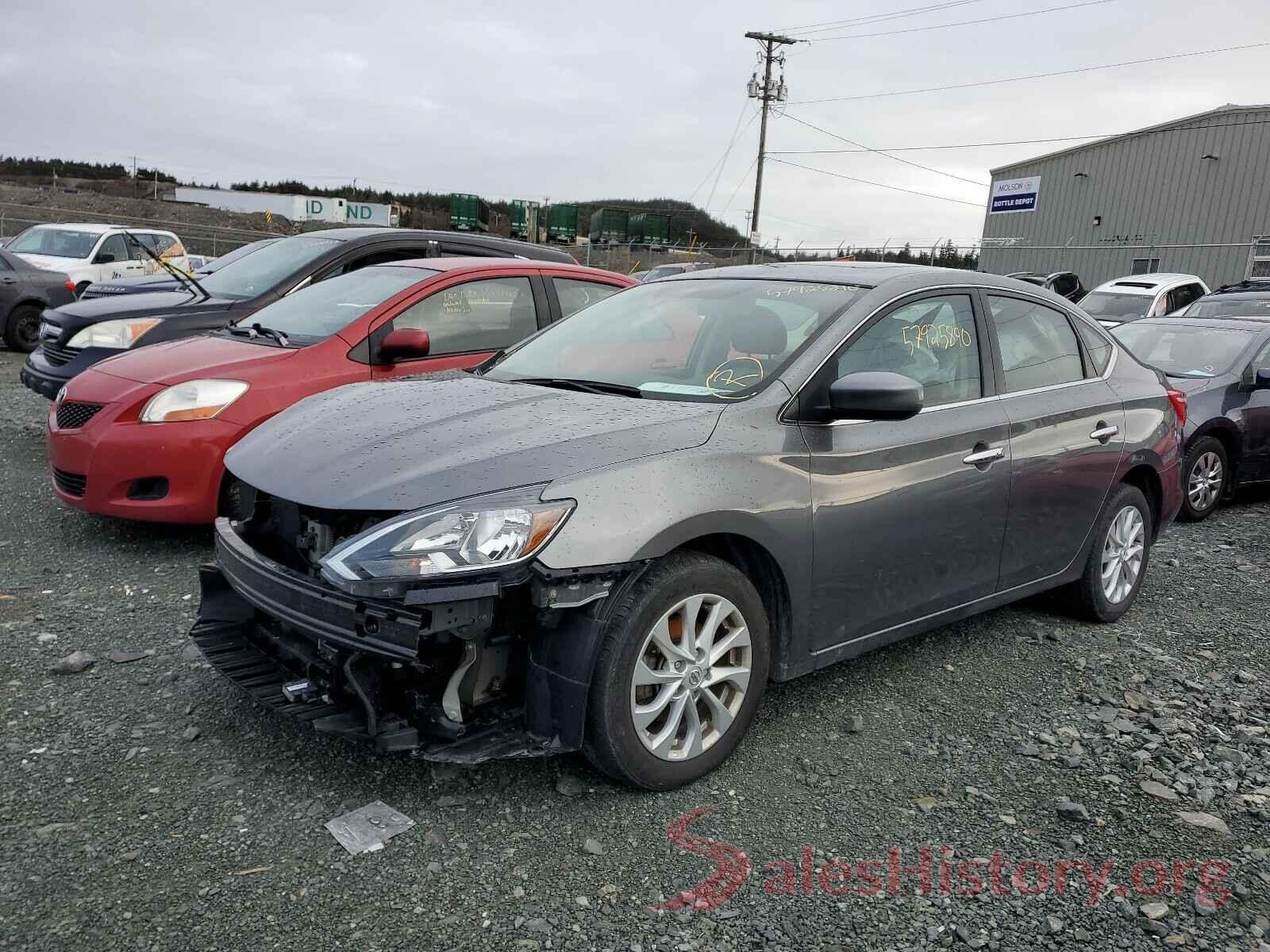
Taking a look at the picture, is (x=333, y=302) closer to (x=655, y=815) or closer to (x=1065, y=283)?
(x=655, y=815)

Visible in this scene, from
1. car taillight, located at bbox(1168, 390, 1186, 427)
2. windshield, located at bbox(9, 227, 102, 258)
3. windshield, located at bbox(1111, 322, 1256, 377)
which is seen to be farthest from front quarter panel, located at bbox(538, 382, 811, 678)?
windshield, located at bbox(9, 227, 102, 258)

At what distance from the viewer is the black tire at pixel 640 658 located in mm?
2820

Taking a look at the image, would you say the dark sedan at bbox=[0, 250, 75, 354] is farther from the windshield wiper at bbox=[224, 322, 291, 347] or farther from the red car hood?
the red car hood

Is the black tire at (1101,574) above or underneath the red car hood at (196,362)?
underneath

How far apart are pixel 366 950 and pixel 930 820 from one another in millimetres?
1680

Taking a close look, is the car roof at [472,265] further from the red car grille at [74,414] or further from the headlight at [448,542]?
the headlight at [448,542]

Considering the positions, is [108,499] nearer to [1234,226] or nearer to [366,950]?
[366,950]

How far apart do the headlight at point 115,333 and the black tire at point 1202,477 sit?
7.36 meters

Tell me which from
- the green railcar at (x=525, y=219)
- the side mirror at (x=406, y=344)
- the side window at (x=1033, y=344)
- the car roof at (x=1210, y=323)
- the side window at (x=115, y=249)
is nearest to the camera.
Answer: the side window at (x=1033, y=344)

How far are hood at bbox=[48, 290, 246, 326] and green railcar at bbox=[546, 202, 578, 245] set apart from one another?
44483 millimetres

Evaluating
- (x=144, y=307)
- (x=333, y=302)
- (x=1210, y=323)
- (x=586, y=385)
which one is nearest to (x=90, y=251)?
(x=144, y=307)

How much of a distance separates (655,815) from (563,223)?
5027 cm

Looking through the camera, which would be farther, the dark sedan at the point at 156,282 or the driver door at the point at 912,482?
the dark sedan at the point at 156,282

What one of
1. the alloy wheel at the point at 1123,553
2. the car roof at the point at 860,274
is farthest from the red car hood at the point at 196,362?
the alloy wheel at the point at 1123,553
